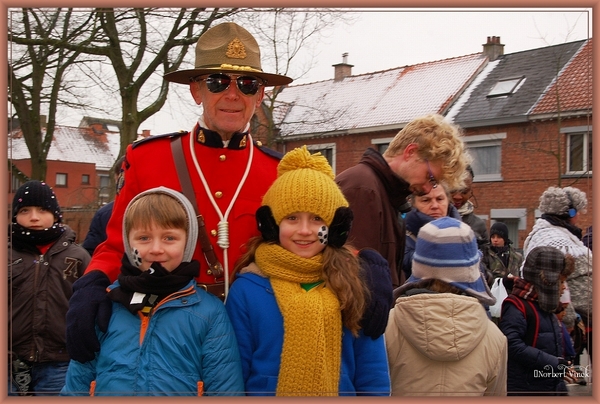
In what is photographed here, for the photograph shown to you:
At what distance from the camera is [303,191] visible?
2.31 metres

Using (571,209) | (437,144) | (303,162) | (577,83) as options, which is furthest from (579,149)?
(571,209)

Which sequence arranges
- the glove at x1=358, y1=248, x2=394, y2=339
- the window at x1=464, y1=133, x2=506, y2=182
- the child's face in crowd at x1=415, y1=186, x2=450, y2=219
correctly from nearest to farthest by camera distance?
the glove at x1=358, y1=248, x2=394, y2=339 → the window at x1=464, y1=133, x2=506, y2=182 → the child's face in crowd at x1=415, y1=186, x2=450, y2=219

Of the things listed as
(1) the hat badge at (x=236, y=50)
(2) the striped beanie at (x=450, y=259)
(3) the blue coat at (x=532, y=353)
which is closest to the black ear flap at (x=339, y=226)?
(2) the striped beanie at (x=450, y=259)

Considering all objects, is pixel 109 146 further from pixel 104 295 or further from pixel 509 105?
pixel 509 105

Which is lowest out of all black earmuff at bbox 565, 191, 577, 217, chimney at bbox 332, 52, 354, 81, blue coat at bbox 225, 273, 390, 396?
blue coat at bbox 225, 273, 390, 396

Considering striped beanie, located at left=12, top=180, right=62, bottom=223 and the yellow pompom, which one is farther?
striped beanie, located at left=12, top=180, right=62, bottom=223

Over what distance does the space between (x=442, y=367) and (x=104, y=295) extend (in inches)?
53.2

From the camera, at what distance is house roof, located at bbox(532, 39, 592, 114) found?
2475 millimetres

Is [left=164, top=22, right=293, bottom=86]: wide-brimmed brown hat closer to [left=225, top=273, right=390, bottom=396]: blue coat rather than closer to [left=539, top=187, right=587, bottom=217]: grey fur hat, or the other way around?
[left=225, top=273, right=390, bottom=396]: blue coat

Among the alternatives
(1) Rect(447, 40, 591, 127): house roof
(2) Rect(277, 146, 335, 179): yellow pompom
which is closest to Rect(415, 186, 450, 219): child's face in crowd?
(1) Rect(447, 40, 591, 127): house roof

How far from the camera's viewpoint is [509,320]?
342 centimetres

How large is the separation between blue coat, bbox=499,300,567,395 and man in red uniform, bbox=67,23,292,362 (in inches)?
60.0

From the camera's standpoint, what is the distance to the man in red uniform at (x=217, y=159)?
2449 mm

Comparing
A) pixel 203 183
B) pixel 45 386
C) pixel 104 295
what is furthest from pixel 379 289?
pixel 45 386
